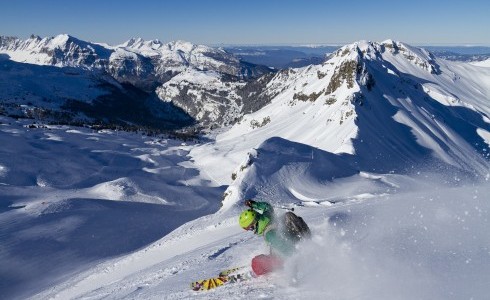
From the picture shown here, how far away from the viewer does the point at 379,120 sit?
93.2 m

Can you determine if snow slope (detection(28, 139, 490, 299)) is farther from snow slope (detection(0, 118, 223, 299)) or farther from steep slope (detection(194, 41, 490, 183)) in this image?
steep slope (detection(194, 41, 490, 183))

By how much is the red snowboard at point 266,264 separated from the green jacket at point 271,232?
0.23 meters

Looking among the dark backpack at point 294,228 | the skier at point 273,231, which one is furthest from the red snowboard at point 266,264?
the dark backpack at point 294,228

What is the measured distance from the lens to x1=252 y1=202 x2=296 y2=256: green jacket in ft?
37.5

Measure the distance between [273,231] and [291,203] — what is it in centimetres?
2029

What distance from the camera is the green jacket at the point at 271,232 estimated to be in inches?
450

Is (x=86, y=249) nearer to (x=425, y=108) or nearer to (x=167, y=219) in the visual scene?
(x=167, y=219)

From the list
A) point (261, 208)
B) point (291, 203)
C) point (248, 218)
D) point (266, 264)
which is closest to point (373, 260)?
point (266, 264)

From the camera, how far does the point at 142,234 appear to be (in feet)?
135

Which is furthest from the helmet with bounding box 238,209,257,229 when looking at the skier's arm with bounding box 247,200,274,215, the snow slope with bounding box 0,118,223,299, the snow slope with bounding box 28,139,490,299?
the snow slope with bounding box 0,118,223,299

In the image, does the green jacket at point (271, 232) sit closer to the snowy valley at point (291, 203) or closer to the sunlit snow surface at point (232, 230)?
the sunlit snow surface at point (232, 230)

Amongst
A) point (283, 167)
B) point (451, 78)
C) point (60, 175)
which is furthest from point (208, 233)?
point (451, 78)

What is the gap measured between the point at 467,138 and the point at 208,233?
343 feet

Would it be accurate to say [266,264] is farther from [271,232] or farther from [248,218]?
[248,218]
